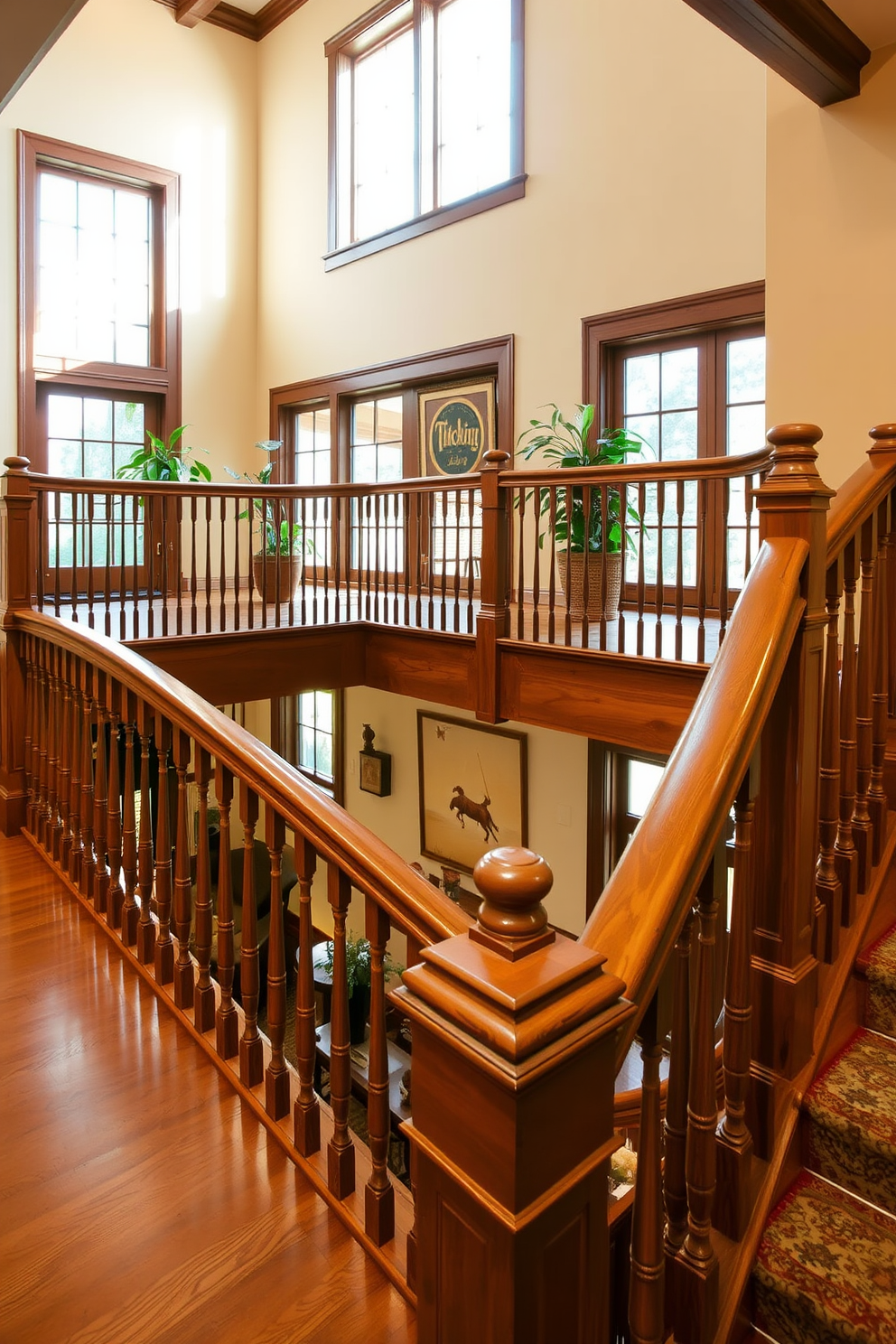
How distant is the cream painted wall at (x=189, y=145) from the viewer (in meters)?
6.42

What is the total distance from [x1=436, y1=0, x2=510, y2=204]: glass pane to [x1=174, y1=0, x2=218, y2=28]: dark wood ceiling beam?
1.89m

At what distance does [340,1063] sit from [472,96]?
6.43 m

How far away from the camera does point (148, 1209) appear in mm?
1562

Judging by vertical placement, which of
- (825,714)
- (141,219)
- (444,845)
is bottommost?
(444,845)

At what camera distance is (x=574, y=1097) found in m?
0.80

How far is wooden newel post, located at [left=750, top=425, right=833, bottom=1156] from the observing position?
4.66ft

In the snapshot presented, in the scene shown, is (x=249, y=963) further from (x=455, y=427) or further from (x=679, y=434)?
(x=455, y=427)

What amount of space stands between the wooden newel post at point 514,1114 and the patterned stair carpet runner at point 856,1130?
2.41 ft

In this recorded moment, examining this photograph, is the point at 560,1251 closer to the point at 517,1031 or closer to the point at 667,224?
the point at 517,1031

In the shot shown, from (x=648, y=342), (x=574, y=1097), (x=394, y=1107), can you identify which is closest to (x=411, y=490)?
(x=648, y=342)

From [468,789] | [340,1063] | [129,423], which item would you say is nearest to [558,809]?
[468,789]

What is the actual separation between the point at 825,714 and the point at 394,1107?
3.89m

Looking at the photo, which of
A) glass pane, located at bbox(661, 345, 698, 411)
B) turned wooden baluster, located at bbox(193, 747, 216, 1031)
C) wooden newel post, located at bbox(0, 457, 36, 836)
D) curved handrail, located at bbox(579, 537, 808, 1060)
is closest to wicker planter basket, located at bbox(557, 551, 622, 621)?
glass pane, located at bbox(661, 345, 698, 411)

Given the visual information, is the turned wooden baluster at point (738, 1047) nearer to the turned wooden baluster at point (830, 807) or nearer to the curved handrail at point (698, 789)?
the curved handrail at point (698, 789)
